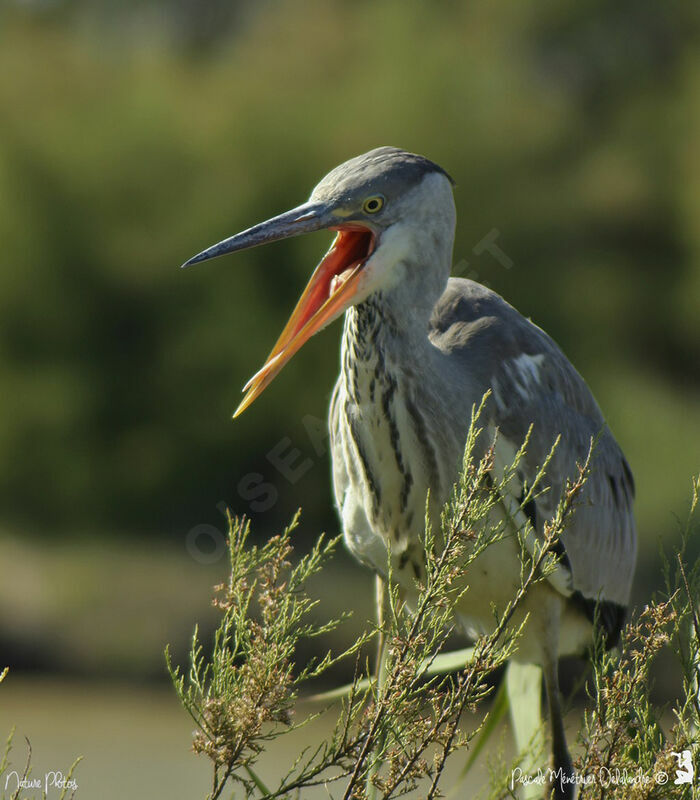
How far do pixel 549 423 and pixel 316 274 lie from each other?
0.67 metres

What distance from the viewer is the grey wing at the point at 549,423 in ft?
7.55

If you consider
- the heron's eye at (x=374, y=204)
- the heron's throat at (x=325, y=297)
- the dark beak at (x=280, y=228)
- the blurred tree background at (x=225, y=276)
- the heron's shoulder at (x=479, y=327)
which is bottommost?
the blurred tree background at (x=225, y=276)

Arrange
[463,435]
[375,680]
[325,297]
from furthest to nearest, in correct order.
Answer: [463,435], [325,297], [375,680]

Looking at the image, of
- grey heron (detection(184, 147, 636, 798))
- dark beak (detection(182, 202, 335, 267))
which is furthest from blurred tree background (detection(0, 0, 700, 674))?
dark beak (detection(182, 202, 335, 267))

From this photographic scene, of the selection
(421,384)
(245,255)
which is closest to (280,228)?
(421,384)

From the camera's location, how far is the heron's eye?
6.47 ft

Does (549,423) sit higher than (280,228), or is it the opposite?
(280,228)

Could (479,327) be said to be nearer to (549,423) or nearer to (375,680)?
(549,423)

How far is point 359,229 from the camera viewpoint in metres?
2.00

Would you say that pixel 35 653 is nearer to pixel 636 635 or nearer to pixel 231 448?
pixel 231 448

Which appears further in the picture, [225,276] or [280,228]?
[225,276]

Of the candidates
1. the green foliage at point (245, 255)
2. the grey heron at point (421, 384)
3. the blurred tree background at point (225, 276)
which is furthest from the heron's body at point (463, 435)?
the green foliage at point (245, 255)

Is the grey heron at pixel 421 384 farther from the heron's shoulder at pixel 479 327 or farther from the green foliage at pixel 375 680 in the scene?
the green foliage at pixel 375 680

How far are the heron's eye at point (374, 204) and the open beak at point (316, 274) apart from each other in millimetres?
34
